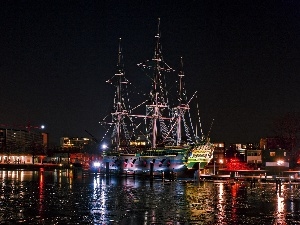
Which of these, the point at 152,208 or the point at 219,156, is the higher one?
the point at 219,156

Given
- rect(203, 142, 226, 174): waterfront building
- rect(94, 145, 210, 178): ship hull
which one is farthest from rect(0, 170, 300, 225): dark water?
rect(203, 142, 226, 174): waterfront building

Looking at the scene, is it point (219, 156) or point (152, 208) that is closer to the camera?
point (152, 208)

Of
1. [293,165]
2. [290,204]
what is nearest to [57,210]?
[290,204]

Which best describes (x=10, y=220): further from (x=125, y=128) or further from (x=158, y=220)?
(x=125, y=128)

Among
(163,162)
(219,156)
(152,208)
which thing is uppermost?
(219,156)

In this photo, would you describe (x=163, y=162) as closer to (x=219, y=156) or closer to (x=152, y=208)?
(x=219, y=156)

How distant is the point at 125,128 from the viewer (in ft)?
440

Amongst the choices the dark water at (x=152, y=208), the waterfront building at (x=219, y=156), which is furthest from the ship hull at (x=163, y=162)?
the dark water at (x=152, y=208)

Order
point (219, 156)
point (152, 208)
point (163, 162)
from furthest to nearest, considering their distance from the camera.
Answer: point (219, 156) < point (163, 162) < point (152, 208)

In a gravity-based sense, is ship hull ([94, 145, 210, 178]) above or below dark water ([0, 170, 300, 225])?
above

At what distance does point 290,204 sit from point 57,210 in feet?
66.9

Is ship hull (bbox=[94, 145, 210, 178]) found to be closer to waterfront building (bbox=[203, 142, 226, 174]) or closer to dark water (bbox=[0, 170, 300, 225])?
waterfront building (bbox=[203, 142, 226, 174])

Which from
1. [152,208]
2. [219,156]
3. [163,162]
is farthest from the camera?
[219,156]

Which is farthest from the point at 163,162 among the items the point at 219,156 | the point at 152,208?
the point at 152,208
